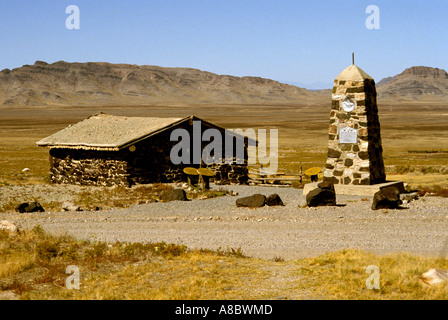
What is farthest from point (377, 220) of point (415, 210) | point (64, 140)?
point (64, 140)

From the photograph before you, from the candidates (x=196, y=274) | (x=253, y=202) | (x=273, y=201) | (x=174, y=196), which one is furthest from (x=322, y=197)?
(x=196, y=274)

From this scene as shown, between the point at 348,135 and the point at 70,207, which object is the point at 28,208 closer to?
the point at 70,207

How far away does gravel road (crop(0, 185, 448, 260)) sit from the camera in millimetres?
12977

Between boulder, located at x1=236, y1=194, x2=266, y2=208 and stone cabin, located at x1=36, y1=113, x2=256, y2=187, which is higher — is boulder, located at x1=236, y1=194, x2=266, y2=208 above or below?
below

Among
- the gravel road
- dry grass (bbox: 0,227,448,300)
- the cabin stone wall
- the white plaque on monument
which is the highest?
the white plaque on monument

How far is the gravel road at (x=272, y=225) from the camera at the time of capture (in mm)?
12977

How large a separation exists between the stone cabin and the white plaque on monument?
26.8 ft

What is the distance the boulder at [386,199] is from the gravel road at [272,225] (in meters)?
0.31

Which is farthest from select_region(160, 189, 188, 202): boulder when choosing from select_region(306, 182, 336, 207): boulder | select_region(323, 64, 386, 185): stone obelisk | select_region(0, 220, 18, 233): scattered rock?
select_region(0, 220, 18, 233): scattered rock

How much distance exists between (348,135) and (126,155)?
32.7ft

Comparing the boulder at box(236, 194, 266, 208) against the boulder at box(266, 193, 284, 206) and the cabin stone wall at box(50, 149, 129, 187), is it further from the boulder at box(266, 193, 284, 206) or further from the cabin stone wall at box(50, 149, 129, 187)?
the cabin stone wall at box(50, 149, 129, 187)

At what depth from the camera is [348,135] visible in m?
21.0
